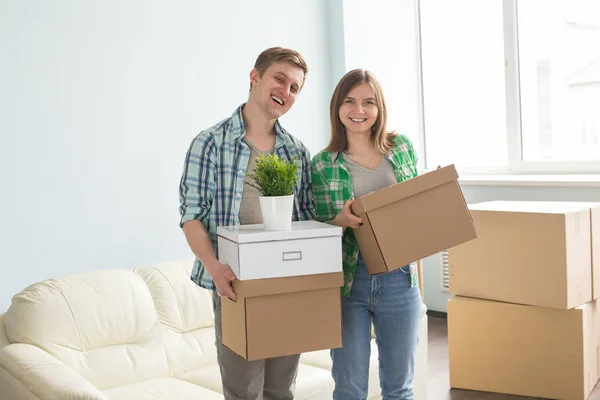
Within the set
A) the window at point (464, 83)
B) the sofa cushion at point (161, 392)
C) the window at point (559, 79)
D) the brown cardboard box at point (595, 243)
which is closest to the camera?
the sofa cushion at point (161, 392)

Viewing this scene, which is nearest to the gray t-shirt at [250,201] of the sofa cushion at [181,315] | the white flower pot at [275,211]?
the white flower pot at [275,211]

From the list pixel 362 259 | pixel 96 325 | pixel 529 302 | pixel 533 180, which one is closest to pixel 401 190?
pixel 362 259

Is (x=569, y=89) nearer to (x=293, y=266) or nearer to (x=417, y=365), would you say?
(x=417, y=365)

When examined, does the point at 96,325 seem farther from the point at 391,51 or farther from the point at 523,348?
the point at 391,51

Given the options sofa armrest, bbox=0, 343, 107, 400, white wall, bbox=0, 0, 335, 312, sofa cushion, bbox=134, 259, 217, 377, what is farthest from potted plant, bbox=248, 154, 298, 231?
white wall, bbox=0, 0, 335, 312

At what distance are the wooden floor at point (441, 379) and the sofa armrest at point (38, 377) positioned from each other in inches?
67.2

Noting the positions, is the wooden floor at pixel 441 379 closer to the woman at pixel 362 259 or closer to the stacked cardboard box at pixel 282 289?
the woman at pixel 362 259

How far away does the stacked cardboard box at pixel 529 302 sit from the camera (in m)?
3.08

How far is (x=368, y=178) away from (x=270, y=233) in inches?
17.4

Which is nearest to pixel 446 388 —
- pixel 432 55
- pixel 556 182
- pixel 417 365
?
pixel 417 365

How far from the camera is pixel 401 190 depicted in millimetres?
1968

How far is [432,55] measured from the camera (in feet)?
16.2

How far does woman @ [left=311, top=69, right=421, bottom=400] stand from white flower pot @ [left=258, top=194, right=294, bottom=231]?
0.23 m

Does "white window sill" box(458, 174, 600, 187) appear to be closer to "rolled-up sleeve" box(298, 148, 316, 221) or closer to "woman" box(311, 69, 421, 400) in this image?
"woman" box(311, 69, 421, 400)
